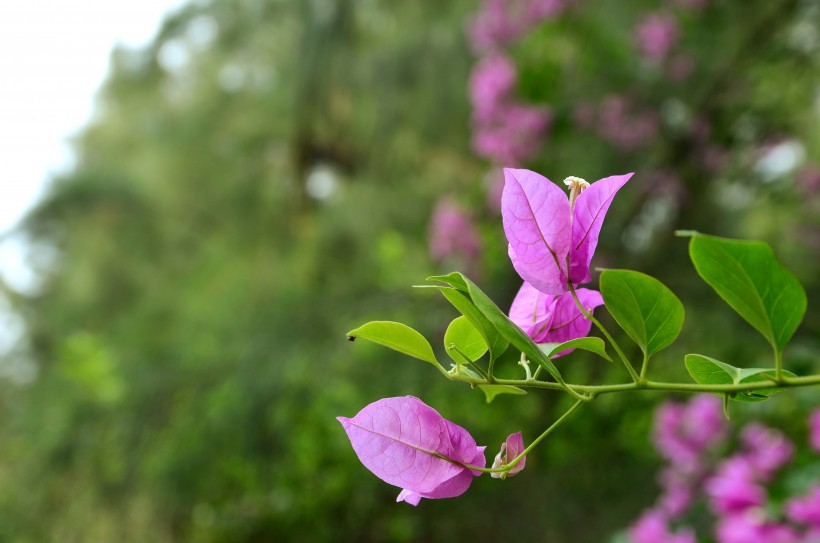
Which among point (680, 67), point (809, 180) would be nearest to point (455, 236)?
point (680, 67)

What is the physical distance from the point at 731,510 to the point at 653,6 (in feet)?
4.54

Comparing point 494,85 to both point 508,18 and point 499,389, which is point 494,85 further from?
point 499,389

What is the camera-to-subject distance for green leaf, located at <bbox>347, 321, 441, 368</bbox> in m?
0.22

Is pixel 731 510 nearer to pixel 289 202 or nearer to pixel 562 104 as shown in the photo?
pixel 562 104

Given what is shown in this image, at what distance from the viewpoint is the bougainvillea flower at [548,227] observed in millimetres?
234

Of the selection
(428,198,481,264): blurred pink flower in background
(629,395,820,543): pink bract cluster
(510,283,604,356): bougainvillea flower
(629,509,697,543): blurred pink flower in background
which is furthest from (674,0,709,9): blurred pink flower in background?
(510,283,604,356): bougainvillea flower

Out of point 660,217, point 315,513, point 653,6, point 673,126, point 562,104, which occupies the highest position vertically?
point 653,6

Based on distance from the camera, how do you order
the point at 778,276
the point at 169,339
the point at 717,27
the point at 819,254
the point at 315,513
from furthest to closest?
the point at 169,339 → the point at 315,513 → the point at 819,254 → the point at 717,27 → the point at 778,276

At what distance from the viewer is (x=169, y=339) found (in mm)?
2756

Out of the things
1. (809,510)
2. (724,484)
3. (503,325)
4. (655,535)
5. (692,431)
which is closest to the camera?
(503,325)

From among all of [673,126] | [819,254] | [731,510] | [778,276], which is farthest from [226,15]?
[778,276]

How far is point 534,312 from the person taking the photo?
27 cm

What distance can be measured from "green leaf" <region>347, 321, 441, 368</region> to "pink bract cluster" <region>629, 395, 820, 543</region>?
0.68 m

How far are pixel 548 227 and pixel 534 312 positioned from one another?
40 mm
